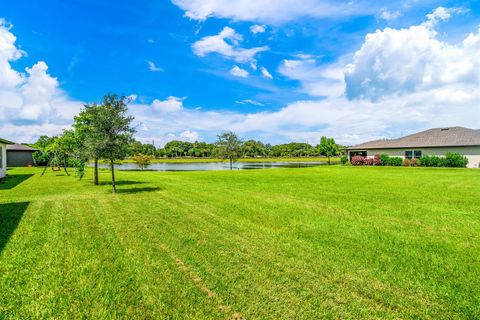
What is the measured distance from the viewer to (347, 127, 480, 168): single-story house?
98.2 ft

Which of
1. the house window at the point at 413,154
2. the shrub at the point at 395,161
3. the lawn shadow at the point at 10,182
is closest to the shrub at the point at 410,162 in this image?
the shrub at the point at 395,161

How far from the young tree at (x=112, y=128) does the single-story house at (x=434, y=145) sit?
3505 cm

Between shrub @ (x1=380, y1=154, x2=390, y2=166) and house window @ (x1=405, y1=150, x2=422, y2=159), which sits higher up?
house window @ (x1=405, y1=150, x2=422, y2=159)

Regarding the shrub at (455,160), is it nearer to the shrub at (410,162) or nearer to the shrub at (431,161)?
the shrub at (431,161)

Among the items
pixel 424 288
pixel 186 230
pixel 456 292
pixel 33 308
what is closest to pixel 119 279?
pixel 33 308

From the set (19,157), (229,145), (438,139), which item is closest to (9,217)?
(229,145)

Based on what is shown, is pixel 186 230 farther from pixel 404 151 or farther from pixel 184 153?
pixel 184 153

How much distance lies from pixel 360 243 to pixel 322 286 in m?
2.22

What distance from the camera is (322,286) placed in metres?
3.77

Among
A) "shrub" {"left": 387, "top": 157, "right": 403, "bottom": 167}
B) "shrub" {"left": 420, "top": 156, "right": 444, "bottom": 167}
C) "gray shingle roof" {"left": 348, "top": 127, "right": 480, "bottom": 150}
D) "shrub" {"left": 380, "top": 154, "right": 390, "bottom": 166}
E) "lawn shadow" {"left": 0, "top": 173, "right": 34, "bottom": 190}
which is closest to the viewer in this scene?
"lawn shadow" {"left": 0, "top": 173, "right": 34, "bottom": 190}

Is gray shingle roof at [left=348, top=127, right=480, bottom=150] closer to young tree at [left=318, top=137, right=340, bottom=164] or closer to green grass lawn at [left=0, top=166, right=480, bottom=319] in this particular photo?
young tree at [left=318, top=137, right=340, bottom=164]

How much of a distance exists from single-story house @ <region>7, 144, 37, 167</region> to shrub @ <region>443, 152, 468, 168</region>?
57569 mm

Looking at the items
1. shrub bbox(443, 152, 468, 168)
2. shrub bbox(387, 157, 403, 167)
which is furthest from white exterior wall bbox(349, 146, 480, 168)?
shrub bbox(387, 157, 403, 167)

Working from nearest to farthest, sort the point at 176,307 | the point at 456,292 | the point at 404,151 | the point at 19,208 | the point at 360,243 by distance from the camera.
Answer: the point at 176,307
the point at 456,292
the point at 360,243
the point at 19,208
the point at 404,151
